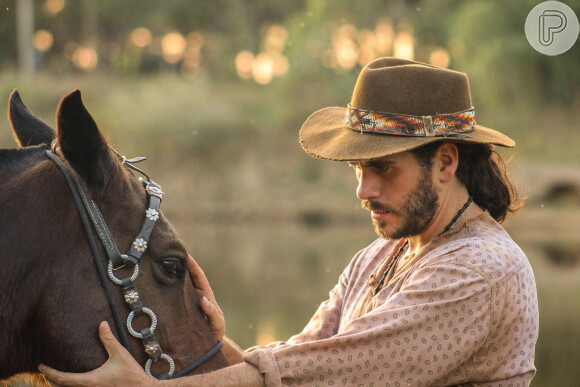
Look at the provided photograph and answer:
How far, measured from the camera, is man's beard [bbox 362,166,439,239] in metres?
2.83

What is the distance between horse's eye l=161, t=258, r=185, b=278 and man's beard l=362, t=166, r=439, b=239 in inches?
31.2

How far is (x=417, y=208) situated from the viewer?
283 cm

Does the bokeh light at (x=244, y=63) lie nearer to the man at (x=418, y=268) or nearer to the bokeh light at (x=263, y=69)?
the bokeh light at (x=263, y=69)

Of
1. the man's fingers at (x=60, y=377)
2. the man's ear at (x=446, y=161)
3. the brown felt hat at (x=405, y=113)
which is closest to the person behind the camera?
the man's fingers at (x=60, y=377)

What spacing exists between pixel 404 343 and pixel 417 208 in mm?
579

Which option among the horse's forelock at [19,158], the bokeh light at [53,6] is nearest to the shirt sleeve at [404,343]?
the horse's forelock at [19,158]

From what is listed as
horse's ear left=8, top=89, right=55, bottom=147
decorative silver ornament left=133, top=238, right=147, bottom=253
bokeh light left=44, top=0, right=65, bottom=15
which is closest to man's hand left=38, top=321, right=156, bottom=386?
decorative silver ornament left=133, top=238, right=147, bottom=253

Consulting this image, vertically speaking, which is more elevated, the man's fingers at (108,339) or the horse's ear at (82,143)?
the horse's ear at (82,143)

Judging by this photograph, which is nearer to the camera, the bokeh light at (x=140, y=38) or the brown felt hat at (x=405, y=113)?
the brown felt hat at (x=405, y=113)

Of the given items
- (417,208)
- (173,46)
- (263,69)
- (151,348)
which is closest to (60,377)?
(151,348)

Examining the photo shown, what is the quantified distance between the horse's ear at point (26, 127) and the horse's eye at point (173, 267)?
24.8 inches

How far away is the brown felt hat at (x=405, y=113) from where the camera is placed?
2758 millimetres

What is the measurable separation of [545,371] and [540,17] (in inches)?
451

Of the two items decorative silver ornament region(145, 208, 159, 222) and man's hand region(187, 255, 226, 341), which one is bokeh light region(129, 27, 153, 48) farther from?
decorative silver ornament region(145, 208, 159, 222)
